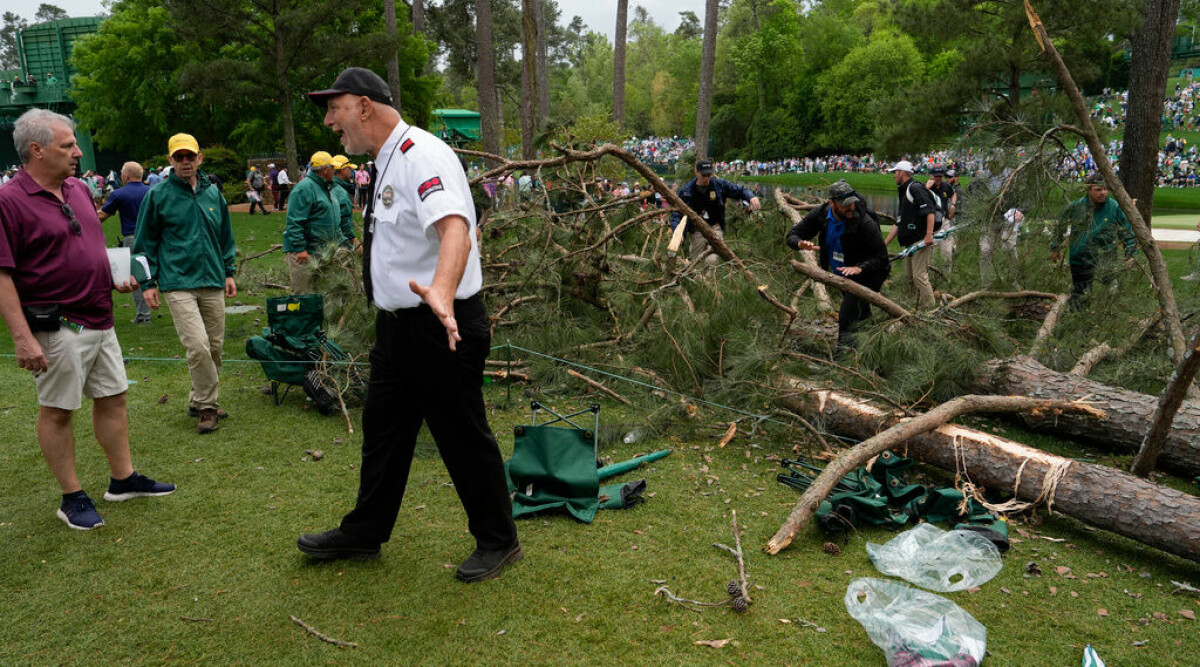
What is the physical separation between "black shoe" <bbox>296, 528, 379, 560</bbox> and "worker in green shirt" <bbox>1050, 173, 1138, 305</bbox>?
19.2ft

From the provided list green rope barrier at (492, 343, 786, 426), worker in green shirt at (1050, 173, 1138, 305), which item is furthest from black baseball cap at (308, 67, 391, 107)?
worker in green shirt at (1050, 173, 1138, 305)

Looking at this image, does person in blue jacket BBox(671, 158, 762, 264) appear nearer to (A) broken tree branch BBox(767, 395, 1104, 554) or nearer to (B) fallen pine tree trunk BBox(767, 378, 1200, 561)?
(B) fallen pine tree trunk BBox(767, 378, 1200, 561)

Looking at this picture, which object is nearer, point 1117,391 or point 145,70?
point 1117,391

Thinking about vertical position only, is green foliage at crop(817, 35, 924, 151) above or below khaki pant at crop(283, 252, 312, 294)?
above

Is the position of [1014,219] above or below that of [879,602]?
above

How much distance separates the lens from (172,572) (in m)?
3.02

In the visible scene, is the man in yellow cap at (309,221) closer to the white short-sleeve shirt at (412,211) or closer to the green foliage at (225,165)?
the white short-sleeve shirt at (412,211)

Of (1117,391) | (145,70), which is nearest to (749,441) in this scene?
(1117,391)

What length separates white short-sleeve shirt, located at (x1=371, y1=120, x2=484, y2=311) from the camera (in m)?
2.57

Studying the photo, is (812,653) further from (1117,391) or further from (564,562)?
(1117,391)

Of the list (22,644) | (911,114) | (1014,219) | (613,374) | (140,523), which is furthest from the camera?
(911,114)

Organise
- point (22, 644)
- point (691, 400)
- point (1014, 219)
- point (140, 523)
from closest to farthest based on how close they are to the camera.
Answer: point (22, 644)
point (140, 523)
point (691, 400)
point (1014, 219)

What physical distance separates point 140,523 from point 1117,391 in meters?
5.29

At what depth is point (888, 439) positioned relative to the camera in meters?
3.83
